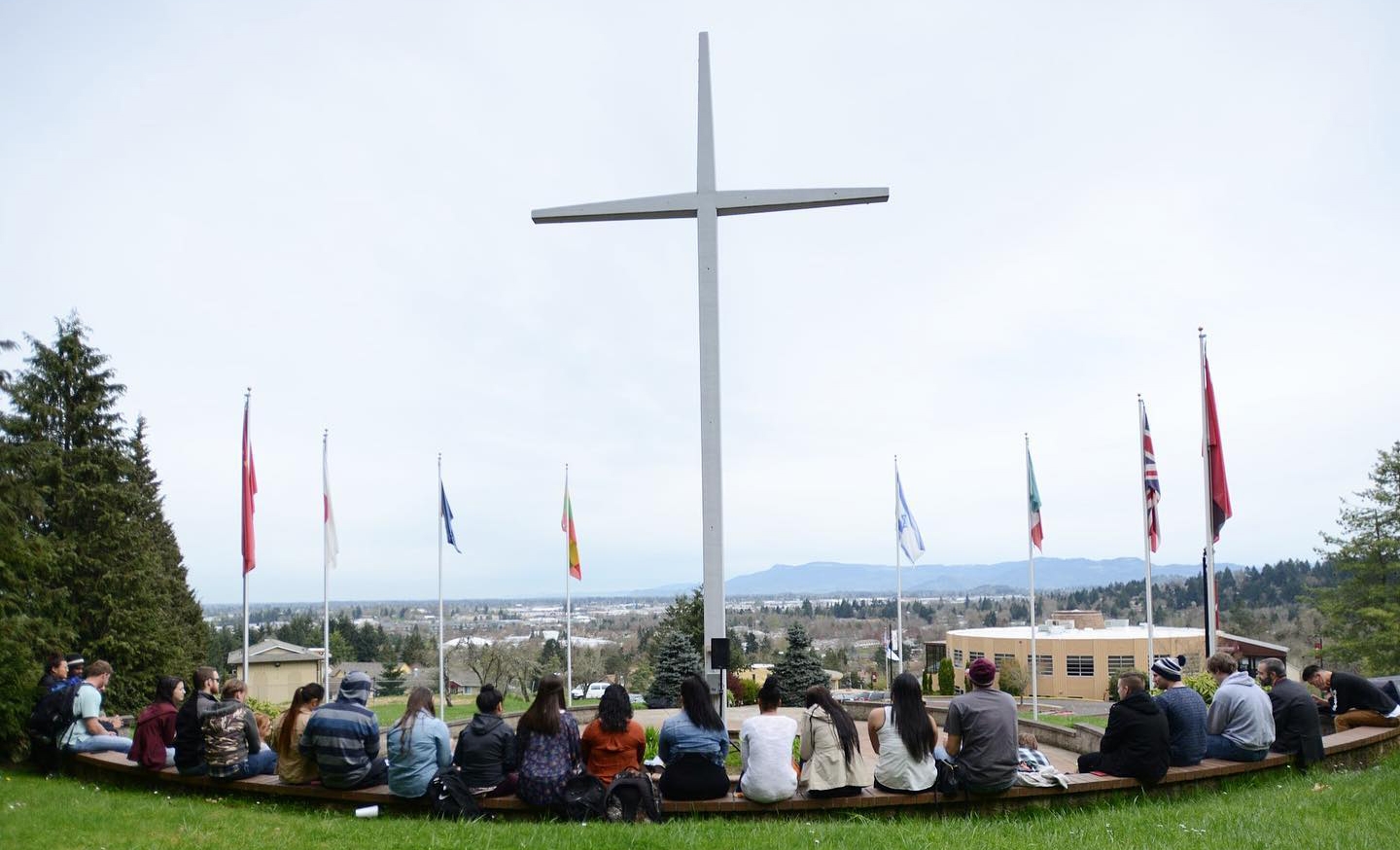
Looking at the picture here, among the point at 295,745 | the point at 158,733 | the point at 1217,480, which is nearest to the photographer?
the point at 295,745

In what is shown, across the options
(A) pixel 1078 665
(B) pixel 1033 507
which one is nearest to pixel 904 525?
(B) pixel 1033 507

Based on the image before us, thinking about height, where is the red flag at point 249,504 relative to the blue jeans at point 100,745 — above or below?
above

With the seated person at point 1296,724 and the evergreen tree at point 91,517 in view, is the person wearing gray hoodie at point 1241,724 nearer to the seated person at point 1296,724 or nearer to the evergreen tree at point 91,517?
the seated person at point 1296,724

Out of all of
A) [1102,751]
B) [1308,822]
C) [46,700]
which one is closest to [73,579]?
[46,700]

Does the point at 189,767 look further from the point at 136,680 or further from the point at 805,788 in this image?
the point at 136,680

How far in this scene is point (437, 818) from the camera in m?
6.91

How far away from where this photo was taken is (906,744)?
7.26 metres

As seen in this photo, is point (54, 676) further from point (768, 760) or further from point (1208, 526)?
point (1208, 526)

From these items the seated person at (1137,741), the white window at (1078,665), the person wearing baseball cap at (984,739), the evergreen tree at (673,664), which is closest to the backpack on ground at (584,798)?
the person wearing baseball cap at (984,739)

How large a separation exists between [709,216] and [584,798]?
9529 mm

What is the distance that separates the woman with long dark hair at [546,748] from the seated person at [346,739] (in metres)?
1.32

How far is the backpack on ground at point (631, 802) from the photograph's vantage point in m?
6.81

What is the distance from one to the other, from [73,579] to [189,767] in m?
15.0

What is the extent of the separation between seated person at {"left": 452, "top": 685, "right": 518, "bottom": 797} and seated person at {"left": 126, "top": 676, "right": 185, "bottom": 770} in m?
3.19
